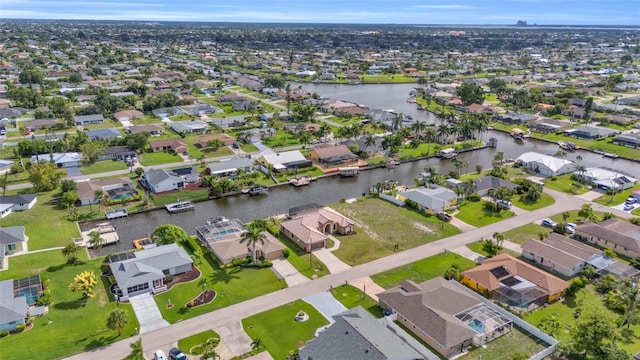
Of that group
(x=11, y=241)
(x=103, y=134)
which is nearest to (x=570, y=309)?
(x=11, y=241)

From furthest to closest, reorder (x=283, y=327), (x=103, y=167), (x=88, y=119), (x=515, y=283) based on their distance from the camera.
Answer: (x=88, y=119)
(x=103, y=167)
(x=515, y=283)
(x=283, y=327)

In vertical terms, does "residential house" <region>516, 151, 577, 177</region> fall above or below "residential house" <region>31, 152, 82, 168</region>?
above

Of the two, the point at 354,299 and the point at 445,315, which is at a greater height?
the point at 445,315

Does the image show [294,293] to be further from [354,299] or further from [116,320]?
[116,320]

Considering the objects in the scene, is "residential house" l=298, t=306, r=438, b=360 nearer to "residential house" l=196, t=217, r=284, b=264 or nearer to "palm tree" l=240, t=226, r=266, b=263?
"palm tree" l=240, t=226, r=266, b=263

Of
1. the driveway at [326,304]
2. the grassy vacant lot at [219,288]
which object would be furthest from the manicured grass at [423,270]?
the grassy vacant lot at [219,288]

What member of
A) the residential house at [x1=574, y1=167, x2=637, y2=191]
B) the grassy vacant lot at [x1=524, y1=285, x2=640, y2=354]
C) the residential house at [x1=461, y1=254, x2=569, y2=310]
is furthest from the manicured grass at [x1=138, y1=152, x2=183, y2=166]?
the residential house at [x1=574, y1=167, x2=637, y2=191]

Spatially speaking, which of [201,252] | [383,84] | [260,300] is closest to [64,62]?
[383,84]
